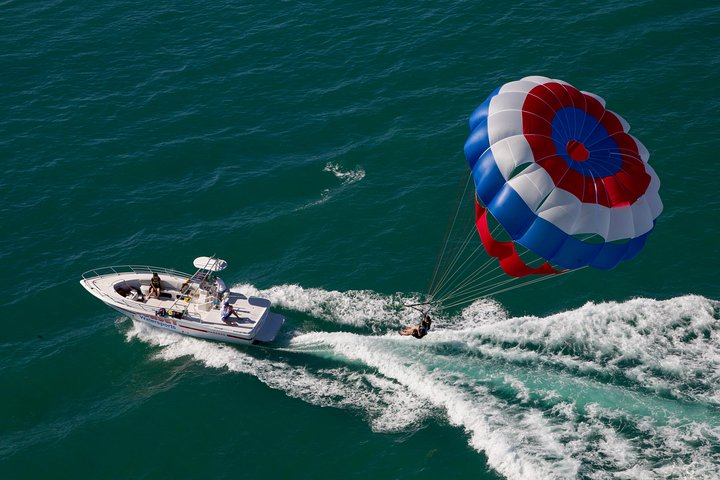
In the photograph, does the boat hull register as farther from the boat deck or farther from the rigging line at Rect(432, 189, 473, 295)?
the rigging line at Rect(432, 189, 473, 295)

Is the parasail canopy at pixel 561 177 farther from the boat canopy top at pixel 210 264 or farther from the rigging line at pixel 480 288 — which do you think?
the boat canopy top at pixel 210 264

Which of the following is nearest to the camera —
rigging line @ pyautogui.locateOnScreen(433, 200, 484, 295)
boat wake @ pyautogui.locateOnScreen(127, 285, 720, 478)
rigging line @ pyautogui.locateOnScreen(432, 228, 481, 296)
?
boat wake @ pyautogui.locateOnScreen(127, 285, 720, 478)

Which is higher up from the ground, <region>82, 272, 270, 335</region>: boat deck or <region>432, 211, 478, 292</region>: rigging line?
<region>82, 272, 270, 335</region>: boat deck

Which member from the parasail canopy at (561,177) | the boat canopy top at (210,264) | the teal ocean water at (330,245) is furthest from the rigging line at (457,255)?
the boat canopy top at (210,264)

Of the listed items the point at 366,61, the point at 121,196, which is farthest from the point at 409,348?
the point at 366,61

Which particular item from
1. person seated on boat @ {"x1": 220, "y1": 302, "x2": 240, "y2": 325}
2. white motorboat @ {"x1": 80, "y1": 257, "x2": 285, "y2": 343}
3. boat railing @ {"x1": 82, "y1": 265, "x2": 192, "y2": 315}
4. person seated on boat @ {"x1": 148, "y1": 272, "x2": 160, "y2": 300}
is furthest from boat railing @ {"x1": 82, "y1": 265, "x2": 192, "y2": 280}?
person seated on boat @ {"x1": 220, "y1": 302, "x2": 240, "y2": 325}

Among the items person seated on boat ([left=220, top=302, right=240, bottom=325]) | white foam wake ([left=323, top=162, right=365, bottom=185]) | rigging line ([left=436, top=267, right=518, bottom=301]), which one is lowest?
rigging line ([left=436, top=267, right=518, bottom=301])

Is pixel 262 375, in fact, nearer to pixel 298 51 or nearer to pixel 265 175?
pixel 265 175
